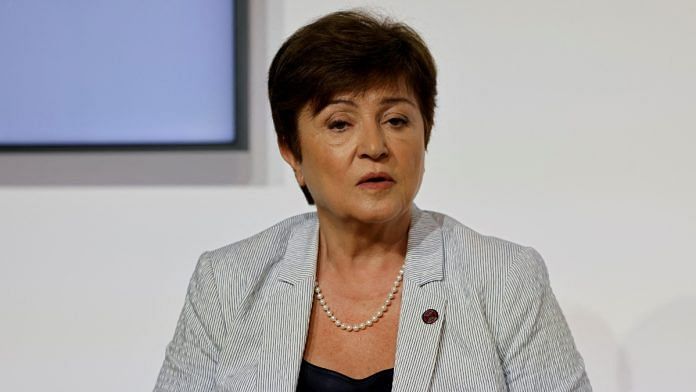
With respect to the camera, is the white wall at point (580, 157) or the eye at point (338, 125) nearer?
the eye at point (338, 125)

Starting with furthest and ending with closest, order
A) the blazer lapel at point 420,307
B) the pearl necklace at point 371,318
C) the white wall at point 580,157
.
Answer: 1. the white wall at point 580,157
2. the pearl necklace at point 371,318
3. the blazer lapel at point 420,307

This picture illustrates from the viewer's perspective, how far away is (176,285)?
7.85ft

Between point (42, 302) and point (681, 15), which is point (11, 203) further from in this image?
point (681, 15)

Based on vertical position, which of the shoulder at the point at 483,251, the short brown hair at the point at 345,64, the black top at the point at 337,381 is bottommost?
the black top at the point at 337,381

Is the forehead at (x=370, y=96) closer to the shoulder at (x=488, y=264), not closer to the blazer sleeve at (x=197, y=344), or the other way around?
the shoulder at (x=488, y=264)

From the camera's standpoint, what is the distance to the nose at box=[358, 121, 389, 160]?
61.3 inches

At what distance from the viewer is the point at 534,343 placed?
156cm

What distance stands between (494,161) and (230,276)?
2.64ft

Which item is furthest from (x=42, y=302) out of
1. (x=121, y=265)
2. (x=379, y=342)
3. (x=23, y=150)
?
(x=379, y=342)

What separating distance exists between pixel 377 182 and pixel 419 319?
0.24 metres

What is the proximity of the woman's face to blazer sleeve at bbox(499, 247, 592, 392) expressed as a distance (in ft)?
0.77

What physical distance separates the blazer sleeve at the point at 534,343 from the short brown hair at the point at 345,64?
1.13ft

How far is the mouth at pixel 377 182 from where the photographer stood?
5.15 ft

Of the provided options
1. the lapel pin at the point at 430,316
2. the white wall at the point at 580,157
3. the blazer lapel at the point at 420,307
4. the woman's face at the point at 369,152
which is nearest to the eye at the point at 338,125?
the woman's face at the point at 369,152
